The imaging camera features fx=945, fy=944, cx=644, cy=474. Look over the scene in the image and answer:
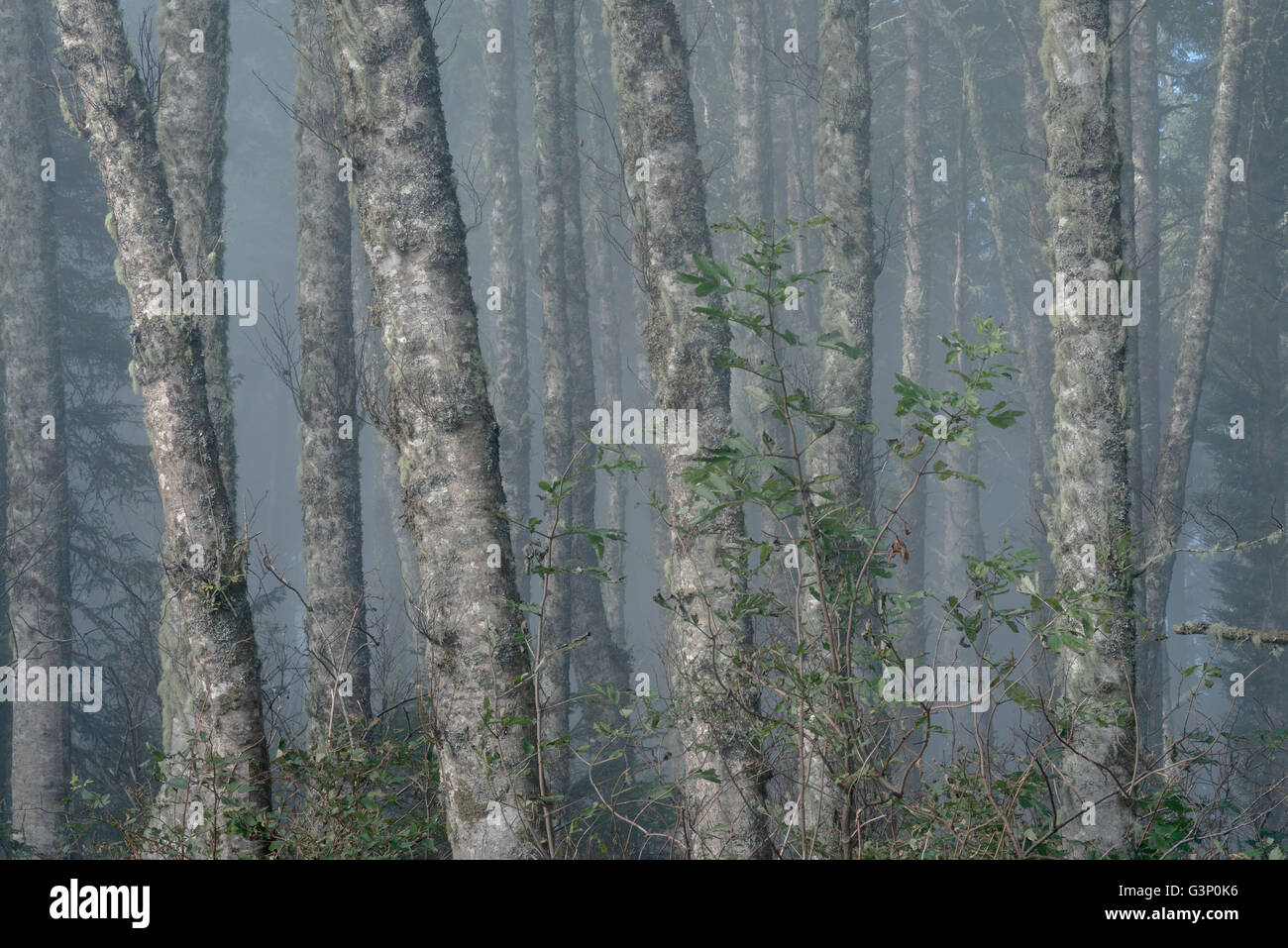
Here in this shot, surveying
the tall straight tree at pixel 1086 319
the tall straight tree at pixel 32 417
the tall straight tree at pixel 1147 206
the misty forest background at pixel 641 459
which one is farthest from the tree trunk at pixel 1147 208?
the tall straight tree at pixel 32 417

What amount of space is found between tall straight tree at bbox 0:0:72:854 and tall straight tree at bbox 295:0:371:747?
3479 mm

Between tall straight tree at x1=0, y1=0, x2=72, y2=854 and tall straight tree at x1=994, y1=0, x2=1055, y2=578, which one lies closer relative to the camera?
tall straight tree at x1=0, y1=0, x2=72, y2=854

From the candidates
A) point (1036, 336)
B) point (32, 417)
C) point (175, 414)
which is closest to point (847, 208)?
point (175, 414)

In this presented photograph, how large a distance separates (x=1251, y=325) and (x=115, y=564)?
20981 millimetres

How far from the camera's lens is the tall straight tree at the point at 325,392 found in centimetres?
948

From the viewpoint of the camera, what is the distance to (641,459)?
4.47m

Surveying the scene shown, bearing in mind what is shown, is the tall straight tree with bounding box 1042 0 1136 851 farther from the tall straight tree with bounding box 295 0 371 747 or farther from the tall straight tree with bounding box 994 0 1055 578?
the tall straight tree with bounding box 994 0 1055 578

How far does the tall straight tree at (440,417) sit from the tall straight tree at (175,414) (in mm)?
1066

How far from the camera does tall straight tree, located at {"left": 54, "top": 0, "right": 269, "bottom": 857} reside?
16.2 feet

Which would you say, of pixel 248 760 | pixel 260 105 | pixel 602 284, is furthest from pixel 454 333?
pixel 260 105

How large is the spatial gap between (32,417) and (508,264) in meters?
8.19

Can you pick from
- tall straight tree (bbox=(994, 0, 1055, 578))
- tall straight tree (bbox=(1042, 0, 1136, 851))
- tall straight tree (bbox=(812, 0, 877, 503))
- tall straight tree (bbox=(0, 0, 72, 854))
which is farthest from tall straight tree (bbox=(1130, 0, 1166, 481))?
tall straight tree (bbox=(0, 0, 72, 854))

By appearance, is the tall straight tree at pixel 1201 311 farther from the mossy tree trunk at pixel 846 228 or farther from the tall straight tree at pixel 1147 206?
the mossy tree trunk at pixel 846 228
